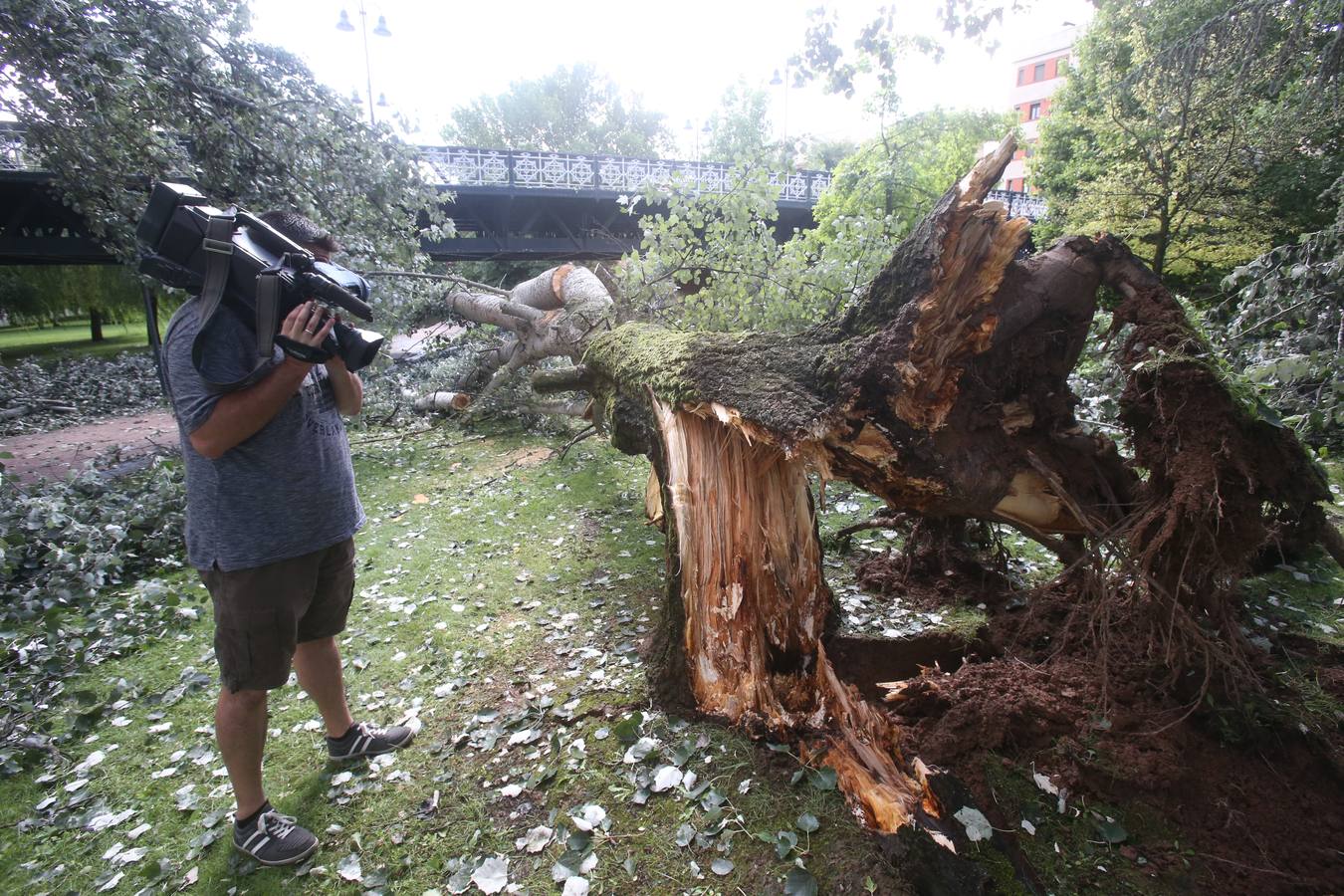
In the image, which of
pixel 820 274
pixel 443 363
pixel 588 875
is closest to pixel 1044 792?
pixel 588 875

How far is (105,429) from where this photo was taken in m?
9.53

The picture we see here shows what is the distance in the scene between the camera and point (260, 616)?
1946 millimetres

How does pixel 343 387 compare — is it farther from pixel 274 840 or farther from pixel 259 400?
pixel 274 840

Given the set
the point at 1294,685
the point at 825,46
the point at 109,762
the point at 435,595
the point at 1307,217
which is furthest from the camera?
the point at 1307,217

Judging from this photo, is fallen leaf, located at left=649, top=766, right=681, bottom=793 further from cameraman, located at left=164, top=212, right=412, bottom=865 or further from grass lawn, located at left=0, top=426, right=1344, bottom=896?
cameraman, located at left=164, top=212, right=412, bottom=865

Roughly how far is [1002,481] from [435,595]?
3319mm

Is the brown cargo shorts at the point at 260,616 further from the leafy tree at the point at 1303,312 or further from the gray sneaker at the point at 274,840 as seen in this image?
the leafy tree at the point at 1303,312

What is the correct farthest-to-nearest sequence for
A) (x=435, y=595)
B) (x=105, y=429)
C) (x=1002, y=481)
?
1. (x=105, y=429)
2. (x=435, y=595)
3. (x=1002, y=481)

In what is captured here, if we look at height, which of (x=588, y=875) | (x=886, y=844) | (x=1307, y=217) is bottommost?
(x=588, y=875)

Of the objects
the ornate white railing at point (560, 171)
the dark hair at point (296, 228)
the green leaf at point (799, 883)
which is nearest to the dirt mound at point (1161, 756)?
the green leaf at point (799, 883)

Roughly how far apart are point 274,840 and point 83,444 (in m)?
8.83

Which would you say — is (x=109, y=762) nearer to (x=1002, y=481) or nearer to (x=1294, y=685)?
(x=1002, y=481)

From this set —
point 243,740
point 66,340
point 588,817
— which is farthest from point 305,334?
point 66,340

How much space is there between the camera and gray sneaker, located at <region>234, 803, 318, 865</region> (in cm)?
204
